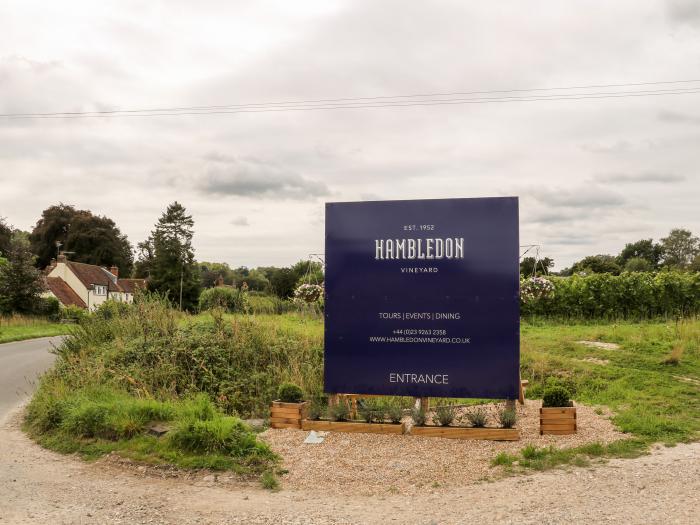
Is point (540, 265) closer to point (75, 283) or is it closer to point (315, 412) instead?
point (315, 412)

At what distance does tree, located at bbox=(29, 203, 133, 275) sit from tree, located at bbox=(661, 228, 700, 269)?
65.6m

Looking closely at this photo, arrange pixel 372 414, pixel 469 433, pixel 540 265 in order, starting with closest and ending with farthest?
1. pixel 469 433
2. pixel 372 414
3. pixel 540 265

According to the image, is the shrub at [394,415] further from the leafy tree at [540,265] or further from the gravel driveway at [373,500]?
the leafy tree at [540,265]

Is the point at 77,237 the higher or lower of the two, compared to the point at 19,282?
higher

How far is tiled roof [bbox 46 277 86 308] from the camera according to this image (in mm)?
51341

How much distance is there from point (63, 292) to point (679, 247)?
233 feet

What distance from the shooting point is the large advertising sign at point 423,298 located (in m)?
8.92

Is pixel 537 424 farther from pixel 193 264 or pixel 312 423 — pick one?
pixel 193 264

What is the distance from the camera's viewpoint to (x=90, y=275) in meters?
57.4

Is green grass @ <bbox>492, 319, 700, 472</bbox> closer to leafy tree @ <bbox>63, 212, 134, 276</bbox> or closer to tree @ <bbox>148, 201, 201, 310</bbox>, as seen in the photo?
tree @ <bbox>148, 201, 201, 310</bbox>

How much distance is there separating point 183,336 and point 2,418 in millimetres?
3216

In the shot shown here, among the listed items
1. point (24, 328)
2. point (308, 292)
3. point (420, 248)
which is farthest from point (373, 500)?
point (24, 328)

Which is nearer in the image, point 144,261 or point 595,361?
point 595,361

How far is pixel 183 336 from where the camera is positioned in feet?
39.2
